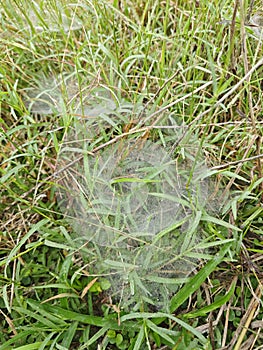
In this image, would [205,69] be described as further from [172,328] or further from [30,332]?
[30,332]

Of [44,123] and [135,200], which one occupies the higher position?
[44,123]

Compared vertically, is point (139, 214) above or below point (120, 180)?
below

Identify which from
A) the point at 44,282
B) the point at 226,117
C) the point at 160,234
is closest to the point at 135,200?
the point at 160,234

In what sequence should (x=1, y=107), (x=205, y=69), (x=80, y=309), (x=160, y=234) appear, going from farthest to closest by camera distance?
(x=1, y=107) < (x=205, y=69) < (x=80, y=309) < (x=160, y=234)

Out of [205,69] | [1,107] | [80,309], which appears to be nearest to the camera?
[80,309]
